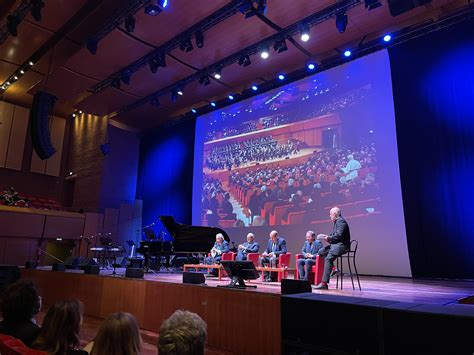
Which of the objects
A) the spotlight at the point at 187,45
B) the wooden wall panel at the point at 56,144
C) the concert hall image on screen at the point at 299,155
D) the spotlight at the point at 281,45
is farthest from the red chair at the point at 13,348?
the wooden wall panel at the point at 56,144

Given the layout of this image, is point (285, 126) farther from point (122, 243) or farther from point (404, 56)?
point (122, 243)

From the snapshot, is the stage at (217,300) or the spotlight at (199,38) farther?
the spotlight at (199,38)

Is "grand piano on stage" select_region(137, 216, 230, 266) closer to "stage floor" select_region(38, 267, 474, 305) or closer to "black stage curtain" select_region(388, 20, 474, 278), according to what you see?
"stage floor" select_region(38, 267, 474, 305)

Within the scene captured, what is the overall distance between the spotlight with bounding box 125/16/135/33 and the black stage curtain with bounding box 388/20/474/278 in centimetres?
579

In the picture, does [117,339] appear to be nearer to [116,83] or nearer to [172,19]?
[172,19]

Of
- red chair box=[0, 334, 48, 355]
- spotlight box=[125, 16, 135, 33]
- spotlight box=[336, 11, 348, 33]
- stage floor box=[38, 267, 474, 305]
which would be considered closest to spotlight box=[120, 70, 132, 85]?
spotlight box=[125, 16, 135, 33]

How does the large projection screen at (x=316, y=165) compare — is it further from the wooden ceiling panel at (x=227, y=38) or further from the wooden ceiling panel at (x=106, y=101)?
the wooden ceiling panel at (x=106, y=101)

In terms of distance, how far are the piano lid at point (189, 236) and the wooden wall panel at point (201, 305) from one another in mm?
1959

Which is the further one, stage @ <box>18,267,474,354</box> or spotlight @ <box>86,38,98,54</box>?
spotlight @ <box>86,38,98,54</box>

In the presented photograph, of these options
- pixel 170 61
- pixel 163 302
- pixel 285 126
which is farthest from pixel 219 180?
pixel 163 302

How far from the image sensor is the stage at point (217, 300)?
3.73 metres

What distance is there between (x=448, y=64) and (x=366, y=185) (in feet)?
9.84

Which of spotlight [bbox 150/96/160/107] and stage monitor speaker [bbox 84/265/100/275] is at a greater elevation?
spotlight [bbox 150/96/160/107]

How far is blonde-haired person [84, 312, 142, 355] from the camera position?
1.60 m
